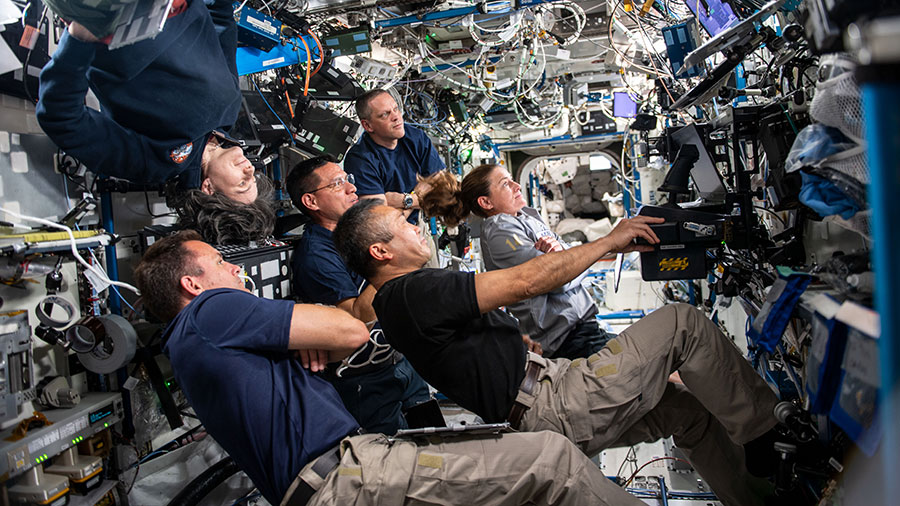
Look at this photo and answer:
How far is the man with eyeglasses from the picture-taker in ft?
9.32

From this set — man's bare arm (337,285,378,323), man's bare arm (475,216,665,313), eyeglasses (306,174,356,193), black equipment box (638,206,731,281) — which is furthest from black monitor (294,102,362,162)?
black equipment box (638,206,731,281)

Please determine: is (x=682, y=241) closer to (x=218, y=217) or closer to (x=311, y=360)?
(x=311, y=360)

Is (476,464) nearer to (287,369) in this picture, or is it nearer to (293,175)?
(287,369)

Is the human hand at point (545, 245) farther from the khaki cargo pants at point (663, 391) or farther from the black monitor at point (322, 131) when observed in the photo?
the black monitor at point (322, 131)

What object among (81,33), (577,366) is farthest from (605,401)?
(81,33)

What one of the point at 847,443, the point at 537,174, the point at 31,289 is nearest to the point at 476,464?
the point at 847,443

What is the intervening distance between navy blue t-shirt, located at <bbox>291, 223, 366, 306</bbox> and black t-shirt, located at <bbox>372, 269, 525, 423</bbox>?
46.4 inches

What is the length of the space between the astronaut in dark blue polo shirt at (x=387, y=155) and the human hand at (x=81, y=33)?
75.1 inches

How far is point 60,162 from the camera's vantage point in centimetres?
259

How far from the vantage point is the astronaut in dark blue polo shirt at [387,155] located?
12.4ft

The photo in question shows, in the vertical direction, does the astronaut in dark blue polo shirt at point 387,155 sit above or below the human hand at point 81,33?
below

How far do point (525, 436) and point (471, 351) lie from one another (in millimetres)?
347

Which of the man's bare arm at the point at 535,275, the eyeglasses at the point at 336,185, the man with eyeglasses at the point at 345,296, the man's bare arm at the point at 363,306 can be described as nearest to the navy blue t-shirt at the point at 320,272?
the man with eyeglasses at the point at 345,296

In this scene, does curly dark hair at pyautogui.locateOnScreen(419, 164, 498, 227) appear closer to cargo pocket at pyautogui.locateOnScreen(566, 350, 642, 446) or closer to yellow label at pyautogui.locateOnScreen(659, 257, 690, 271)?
yellow label at pyautogui.locateOnScreen(659, 257, 690, 271)
